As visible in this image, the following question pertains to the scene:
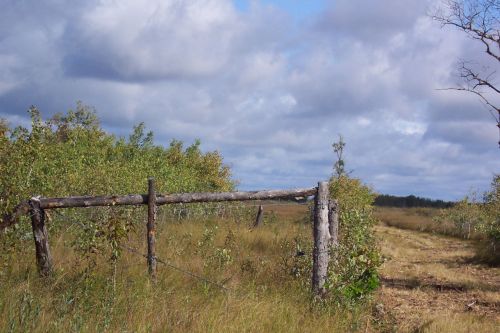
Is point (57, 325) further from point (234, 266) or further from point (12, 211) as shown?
point (234, 266)

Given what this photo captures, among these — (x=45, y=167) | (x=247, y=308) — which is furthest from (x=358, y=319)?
(x=45, y=167)

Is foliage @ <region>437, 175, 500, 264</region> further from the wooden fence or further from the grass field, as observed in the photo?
the wooden fence

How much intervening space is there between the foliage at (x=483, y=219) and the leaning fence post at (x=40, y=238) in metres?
17.4

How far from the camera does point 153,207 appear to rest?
9508mm

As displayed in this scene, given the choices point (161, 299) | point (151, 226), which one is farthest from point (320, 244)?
point (161, 299)

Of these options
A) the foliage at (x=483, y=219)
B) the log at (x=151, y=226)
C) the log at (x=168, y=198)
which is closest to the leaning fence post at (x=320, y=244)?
the log at (x=168, y=198)

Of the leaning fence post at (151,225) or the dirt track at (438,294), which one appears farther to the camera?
the dirt track at (438,294)

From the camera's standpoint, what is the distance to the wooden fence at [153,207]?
8664 millimetres

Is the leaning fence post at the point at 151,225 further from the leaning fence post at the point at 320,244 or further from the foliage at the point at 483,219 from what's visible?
the foliage at the point at 483,219

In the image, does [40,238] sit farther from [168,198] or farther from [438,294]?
[438,294]

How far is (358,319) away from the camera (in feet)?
29.9

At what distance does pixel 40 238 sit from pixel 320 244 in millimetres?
4569

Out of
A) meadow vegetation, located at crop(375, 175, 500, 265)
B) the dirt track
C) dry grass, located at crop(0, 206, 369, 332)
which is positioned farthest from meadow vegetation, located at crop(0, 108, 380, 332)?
meadow vegetation, located at crop(375, 175, 500, 265)

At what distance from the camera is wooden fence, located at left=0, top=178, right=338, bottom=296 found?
8664 millimetres
